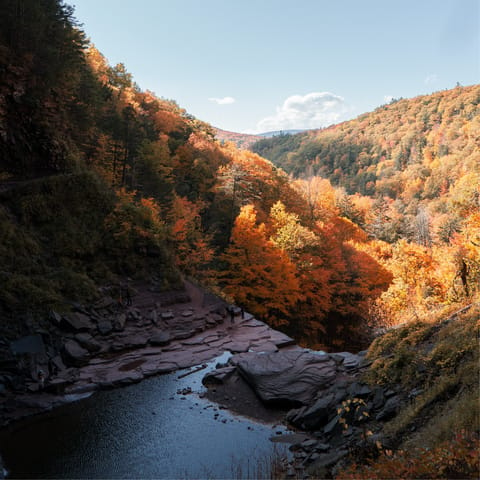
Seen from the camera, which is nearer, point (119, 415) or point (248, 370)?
point (119, 415)

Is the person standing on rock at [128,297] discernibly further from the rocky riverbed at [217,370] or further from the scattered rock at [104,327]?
the scattered rock at [104,327]

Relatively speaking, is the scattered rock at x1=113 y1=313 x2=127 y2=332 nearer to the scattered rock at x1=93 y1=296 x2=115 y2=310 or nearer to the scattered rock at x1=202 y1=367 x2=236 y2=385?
the scattered rock at x1=93 y1=296 x2=115 y2=310

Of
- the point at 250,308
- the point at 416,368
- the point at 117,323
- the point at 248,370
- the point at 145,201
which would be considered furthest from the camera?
the point at 250,308

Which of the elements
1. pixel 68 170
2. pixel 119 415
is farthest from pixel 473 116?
pixel 119 415

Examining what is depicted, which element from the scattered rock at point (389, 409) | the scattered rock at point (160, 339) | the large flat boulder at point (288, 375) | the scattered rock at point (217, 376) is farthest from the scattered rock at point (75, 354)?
A: the scattered rock at point (389, 409)

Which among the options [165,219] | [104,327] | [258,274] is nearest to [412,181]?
[258,274]

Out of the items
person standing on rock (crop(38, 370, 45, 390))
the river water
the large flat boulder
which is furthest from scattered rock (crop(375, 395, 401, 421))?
person standing on rock (crop(38, 370, 45, 390))

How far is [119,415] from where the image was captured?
14414 millimetres

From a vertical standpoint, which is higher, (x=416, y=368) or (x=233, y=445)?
(x=416, y=368)

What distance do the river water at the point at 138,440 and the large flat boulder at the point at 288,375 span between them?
5.99ft

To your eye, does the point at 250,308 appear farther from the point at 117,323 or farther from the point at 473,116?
the point at 473,116

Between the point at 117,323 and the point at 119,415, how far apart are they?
8.03 metres

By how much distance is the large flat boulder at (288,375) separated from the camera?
50.5 feet

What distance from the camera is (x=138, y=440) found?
41.1 ft
